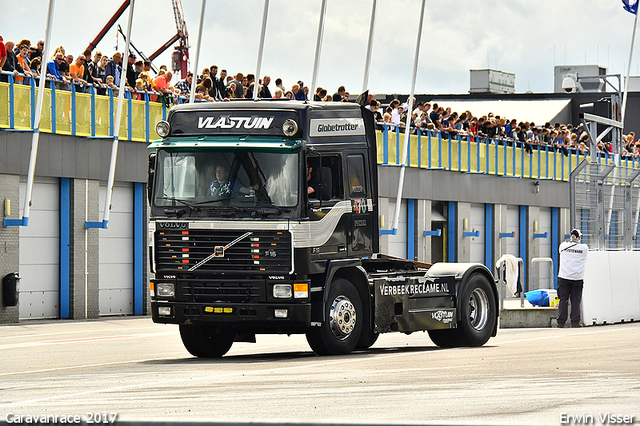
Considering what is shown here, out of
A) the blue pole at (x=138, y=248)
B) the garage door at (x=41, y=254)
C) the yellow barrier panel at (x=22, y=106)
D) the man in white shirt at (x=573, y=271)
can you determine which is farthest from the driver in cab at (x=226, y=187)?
the blue pole at (x=138, y=248)

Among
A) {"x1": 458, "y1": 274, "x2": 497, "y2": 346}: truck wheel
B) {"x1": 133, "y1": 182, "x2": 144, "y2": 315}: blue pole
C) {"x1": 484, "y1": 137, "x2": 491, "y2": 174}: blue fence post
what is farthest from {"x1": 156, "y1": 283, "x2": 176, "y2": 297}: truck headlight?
{"x1": 484, "y1": 137, "x2": 491, "y2": 174}: blue fence post

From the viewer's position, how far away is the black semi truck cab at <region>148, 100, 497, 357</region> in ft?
51.5

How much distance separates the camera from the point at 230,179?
15.8 meters

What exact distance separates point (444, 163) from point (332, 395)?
33.7 meters

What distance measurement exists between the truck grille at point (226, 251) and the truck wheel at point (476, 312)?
3840 millimetres

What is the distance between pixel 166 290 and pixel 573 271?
983 centimetres

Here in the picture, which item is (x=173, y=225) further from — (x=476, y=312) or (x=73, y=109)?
(x=73, y=109)

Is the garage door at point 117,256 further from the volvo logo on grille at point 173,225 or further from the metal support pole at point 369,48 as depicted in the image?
the volvo logo on grille at point 173,225

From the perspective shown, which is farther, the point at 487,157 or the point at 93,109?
the point at 487,157

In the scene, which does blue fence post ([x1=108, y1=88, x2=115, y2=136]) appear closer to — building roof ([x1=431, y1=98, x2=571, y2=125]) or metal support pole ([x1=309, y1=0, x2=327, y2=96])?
metal support pole ([x1=309, y1=0, x2=327, y2=96])

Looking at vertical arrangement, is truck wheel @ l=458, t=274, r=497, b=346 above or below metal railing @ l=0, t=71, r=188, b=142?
below

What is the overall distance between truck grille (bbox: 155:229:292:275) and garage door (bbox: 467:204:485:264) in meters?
32.2

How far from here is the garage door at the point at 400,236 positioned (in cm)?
4266

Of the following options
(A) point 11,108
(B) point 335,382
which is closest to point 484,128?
(A) point 11,108
